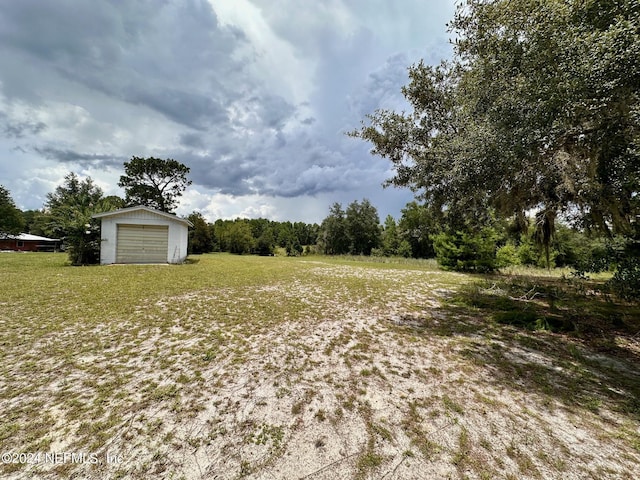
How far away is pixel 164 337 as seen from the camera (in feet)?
12.4

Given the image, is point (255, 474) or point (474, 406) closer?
point (255, 474)

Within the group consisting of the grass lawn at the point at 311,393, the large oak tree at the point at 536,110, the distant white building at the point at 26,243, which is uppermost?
the large oak tree at the point at 536,110

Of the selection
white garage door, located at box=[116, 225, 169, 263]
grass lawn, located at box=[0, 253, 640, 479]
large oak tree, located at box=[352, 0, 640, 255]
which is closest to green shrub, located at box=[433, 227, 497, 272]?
large oak tree, located at box=[352, 0, 640, 255]

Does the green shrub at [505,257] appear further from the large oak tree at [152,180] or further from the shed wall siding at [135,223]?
the large oak tree at [152,180]

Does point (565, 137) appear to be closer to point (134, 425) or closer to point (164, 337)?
point (134, 425)

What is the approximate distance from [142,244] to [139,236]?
1.44 ft

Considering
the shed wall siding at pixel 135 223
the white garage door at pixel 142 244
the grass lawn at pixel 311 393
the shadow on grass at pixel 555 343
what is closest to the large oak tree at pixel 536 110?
the shadow on grass at pixel 555 343

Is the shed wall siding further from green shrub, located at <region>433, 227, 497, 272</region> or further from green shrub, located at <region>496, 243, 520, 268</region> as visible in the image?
green shrub, located at <region>496, 243, 520, 268</region>

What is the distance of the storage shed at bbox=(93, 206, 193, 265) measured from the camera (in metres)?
12.2

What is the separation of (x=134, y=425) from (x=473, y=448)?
268 cm

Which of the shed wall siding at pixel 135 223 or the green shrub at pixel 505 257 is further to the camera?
the green shrub at pixel 505 257

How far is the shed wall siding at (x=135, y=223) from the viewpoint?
12.2 m

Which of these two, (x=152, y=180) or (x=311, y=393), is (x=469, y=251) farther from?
(x=152, y=180)

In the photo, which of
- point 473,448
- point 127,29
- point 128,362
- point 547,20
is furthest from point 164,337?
point 127,29
